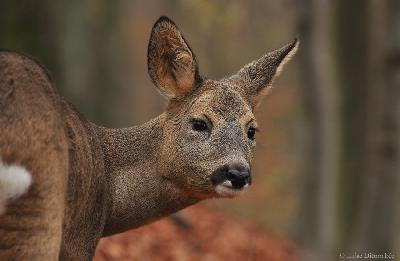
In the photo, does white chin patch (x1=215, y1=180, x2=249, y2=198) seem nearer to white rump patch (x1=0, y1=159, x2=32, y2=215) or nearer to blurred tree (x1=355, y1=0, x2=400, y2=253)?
white rump patch (x1=0, y1=159, x2=32, y2=215)

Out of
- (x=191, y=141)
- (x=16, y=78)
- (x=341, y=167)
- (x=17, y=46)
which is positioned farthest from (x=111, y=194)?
(x=341, y=167)

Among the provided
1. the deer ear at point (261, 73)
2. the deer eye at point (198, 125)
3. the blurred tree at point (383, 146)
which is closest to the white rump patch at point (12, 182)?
the deer eye at point (198, 125)

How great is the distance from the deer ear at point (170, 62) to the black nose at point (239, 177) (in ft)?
3.84

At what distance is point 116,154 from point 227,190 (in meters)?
1.07

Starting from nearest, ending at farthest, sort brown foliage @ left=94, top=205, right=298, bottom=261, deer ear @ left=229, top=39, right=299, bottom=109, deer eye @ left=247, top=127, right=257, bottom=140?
deer eye @ left=247, top=127, right=257, bottom=140
deer ear @ left=229, top=39, right=299, bottom=109
brown foliage @ left=94, top=205, right=298, bottom=261

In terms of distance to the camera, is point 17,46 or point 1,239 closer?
point 1,239

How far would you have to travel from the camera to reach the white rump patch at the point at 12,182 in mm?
5820

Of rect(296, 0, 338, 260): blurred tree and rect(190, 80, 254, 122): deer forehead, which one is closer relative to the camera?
rect(190, 80, 254, 122): deer forehead

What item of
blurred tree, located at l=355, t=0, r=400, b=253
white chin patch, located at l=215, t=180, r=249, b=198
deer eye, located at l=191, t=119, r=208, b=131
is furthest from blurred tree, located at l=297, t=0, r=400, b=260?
white chin patch, located at l=215, t=180, r=249, b=198

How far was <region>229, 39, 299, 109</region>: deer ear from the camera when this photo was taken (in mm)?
8914

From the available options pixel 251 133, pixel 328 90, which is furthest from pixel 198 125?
pixel 328 90

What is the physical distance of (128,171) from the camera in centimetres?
806

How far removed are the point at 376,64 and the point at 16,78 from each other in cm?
911

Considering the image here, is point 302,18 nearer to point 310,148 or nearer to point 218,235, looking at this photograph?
point 310,148
